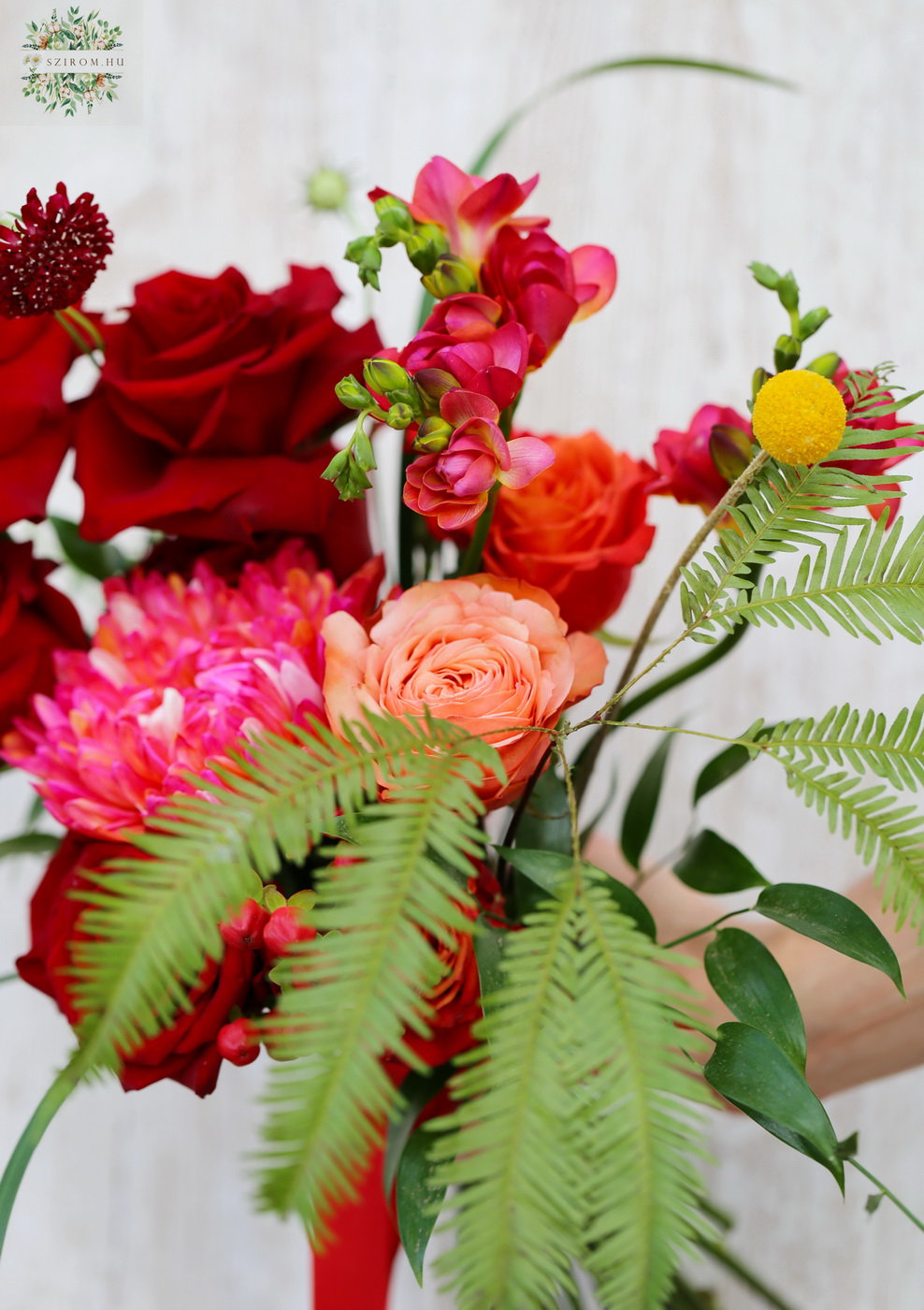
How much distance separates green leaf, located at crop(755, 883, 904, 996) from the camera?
0.24 meters

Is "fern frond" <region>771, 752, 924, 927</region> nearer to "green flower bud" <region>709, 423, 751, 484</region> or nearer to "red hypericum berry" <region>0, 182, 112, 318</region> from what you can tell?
"green flower bud" <region>709, 423, 751, 484</region>

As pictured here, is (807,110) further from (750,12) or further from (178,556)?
(178,556)

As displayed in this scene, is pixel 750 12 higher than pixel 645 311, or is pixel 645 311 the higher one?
pixel 750 12

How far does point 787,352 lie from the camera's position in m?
A: 0.26

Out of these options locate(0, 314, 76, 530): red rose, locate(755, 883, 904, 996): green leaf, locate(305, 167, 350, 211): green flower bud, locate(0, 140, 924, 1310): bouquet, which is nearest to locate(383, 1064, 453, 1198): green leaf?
locate(0, 140, 924, 1310): bouquet

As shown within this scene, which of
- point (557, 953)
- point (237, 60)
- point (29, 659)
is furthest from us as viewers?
point (237, 60)

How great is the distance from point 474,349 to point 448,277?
0.04 meters

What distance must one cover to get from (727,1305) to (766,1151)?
0.31 feet

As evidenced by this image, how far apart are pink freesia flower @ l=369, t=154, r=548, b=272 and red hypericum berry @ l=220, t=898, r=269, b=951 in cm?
18

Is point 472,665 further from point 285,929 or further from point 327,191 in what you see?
point 327,191

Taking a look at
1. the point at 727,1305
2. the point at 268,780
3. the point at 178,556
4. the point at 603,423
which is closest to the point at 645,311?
the point at 603,423

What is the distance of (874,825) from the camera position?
209 millimetres

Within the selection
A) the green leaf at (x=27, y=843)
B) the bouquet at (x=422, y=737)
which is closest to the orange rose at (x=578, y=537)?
the bouquet at (x=422, y=737)

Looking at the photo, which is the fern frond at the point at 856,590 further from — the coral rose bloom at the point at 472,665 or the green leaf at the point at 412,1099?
the green leaf at the point at 412,1099
